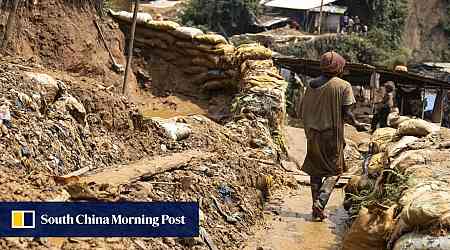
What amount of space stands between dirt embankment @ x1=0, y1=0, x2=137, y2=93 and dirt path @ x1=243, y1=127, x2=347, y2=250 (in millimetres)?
4043

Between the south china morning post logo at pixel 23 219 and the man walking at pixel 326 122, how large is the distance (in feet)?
9.18

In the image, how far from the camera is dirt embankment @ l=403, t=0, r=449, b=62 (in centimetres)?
3394

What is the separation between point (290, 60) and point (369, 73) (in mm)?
1875

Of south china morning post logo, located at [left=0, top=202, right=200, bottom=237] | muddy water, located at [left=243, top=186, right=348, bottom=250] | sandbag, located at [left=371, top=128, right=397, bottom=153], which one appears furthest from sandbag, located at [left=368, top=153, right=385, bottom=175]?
south china morning post logo, located at [left=0, top=202, right=200, bottom=237]

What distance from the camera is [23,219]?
330cm

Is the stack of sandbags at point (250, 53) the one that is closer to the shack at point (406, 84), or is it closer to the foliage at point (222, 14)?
the shack at point (406, 84)

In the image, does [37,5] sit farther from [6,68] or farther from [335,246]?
[335,246]

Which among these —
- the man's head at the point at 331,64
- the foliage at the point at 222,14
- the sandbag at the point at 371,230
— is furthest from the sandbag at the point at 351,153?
the foliage at the point at 222,14

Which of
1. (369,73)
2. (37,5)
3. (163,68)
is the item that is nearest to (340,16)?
(369,73)

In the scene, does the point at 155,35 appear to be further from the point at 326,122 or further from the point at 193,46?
the point at 326,122

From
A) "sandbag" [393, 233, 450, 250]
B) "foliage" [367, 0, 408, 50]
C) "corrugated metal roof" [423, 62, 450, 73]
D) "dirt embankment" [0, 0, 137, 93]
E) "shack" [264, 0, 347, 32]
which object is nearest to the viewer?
"sandbag" [393, 233, 450, 250]

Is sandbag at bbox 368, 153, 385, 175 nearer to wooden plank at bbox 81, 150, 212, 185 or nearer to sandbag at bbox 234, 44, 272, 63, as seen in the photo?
wooden plank at bbox 81, 150, 212, 185

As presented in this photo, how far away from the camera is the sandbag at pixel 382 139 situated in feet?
20.1

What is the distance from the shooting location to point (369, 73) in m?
14.9
